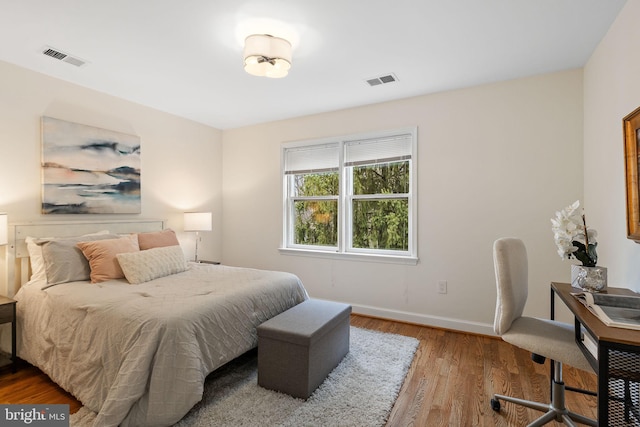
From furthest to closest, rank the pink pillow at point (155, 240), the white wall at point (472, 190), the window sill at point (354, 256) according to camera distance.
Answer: the window sill at point (354, 256) → the pink pillow at point (155, 240) → the white wall at point (472, 190)

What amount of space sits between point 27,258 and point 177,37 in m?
2.32

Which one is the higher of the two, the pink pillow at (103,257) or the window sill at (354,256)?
the pink pillow at (103,257)

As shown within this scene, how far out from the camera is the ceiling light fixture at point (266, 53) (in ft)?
7.13

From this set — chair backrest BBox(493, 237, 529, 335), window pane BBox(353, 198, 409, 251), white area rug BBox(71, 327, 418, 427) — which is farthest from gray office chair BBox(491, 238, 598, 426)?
window pane BBox(353, 198, 409, 251)

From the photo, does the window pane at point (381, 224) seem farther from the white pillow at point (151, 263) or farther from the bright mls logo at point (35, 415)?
the bright mls logo at point (35, 415)

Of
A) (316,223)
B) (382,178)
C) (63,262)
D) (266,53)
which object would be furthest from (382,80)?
(63,262)

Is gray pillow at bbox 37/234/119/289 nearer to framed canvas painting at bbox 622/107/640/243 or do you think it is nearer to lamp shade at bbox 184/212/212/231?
lamp shade at bbox 184/212/212/231

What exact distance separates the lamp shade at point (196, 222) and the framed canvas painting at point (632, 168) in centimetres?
391

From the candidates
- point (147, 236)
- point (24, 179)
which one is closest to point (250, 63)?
point (147, 236)

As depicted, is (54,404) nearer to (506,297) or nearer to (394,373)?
(394,373)

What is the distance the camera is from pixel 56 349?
6.91 feet

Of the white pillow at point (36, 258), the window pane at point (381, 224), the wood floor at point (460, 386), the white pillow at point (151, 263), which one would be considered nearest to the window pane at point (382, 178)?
the window pane at point (381, 224)

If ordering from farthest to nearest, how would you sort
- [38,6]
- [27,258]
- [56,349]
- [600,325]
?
[27,258] → [56,349] → [38,6] → [600,325]

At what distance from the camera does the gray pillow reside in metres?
2.46
